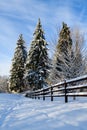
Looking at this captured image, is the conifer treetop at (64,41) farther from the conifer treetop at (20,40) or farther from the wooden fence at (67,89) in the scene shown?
the conifer treetop at (20,40)

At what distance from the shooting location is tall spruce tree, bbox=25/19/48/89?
44.5 metres

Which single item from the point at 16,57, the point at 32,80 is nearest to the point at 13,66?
the point at 16,57

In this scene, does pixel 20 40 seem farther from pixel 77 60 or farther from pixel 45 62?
pixel 77 60

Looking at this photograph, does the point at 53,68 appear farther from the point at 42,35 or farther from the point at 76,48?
the point at 42,35

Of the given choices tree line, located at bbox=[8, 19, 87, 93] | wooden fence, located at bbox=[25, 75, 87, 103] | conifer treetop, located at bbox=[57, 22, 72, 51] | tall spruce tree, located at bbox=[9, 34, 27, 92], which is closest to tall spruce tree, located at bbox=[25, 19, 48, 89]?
tree line, located at bbox=[8, 19, 87, 93]

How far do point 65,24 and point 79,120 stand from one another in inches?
1191

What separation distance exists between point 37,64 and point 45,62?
1483 millimetres

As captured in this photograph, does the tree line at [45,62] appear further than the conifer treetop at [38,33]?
No

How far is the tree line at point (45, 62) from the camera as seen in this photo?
25422 mm

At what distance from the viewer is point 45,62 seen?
4500 cm

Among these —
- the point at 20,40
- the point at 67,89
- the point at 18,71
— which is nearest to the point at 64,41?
the point at 67,89

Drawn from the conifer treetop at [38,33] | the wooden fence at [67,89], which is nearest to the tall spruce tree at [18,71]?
the conifer treetop at [38,33]

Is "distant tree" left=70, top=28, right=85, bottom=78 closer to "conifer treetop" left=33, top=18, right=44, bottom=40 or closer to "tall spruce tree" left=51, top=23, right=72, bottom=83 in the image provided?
"tall spruce tree" left=51, top=23, right=72, bottom=83

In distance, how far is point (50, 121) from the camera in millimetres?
6359
